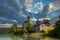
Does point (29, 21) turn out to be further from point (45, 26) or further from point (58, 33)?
point (58, 33)

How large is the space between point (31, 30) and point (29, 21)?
10744mm

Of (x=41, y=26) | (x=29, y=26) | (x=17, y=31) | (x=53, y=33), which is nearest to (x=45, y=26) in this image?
(x=41, y=26)

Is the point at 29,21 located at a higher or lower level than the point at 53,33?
higher

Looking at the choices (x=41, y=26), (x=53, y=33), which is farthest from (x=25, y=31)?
(x=53, y=33)

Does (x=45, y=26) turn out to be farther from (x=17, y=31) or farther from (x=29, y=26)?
(x=17, y=31)

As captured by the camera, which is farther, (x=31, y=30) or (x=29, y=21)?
(x=29, y=21)

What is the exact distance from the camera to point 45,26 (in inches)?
4926

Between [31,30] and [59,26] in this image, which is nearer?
[59,26]

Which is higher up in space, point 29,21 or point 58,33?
point 29,21

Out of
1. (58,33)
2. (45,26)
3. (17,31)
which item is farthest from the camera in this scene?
(17,31)

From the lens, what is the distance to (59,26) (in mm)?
77438

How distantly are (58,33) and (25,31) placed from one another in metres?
56.8

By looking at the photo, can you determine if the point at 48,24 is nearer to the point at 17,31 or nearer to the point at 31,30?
the point at 31,30

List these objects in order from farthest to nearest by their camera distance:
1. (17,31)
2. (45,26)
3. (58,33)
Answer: (17,31) → (45,26) → (58,33)
